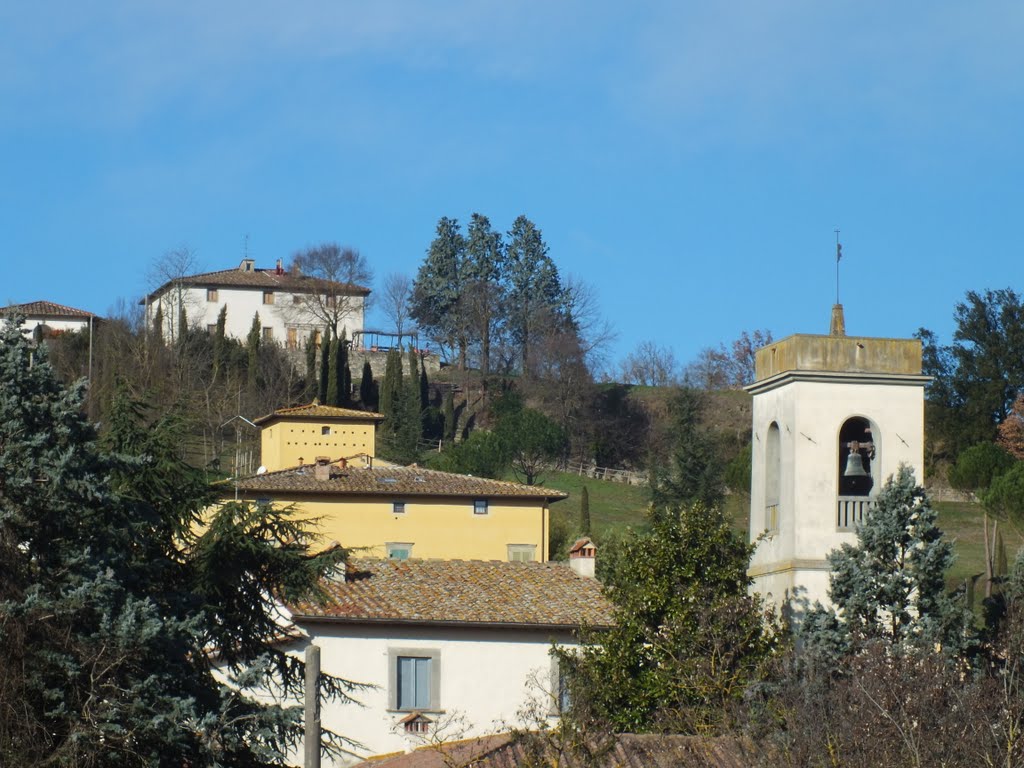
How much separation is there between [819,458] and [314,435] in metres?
33.3

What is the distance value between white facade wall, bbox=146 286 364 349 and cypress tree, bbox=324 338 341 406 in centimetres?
788

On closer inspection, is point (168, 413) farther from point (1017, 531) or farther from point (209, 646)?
point (1017, 531)

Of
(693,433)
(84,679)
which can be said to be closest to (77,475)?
(84,679)

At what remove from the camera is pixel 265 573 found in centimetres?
2109

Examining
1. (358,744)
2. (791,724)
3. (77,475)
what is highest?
(77,475)

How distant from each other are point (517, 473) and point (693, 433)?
874 centimetres

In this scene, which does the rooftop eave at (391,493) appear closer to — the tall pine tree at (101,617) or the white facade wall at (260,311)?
the tall pine tree at (101,617)

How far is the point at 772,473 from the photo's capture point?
23734 mm

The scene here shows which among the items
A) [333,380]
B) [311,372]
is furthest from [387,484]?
[311,372]

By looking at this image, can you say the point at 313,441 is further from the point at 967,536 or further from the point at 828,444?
the point at 828,444

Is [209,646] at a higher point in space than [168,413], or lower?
lower

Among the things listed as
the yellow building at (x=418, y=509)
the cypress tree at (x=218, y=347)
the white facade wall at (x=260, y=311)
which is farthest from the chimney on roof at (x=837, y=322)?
the white facade wall at (x=260, y=311)

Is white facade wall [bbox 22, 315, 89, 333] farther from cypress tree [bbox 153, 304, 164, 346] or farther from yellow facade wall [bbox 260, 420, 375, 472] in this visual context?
yellow facade wall [bbox 260, 420, 375, 472]

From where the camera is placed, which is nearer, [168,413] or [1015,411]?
[168,413]
